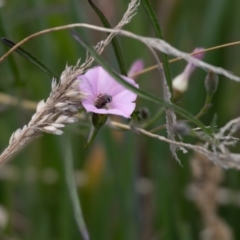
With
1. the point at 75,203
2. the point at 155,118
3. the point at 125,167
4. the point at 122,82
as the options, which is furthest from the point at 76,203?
the point at 125,167

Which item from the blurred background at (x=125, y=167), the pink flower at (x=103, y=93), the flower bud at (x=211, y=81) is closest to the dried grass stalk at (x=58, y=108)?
the pink flower at (x=103, y=93)

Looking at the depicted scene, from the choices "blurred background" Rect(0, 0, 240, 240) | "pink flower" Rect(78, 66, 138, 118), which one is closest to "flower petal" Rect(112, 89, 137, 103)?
"pink flower" Rect(78, 66, 138, 118)

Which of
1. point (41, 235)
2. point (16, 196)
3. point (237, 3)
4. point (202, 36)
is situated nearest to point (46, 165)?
point (16, 196)

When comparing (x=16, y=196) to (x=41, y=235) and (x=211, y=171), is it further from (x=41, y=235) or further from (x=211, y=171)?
(x=211, y=171)

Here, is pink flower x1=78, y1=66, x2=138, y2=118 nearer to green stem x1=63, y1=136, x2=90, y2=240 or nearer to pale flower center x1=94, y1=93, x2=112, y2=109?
pale flower center x1=94, y1=93, x2=112, y2=109

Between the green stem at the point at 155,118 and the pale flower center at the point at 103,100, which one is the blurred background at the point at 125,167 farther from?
the pale flower center at the point at 103,100

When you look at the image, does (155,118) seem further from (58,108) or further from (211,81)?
(58,108)
